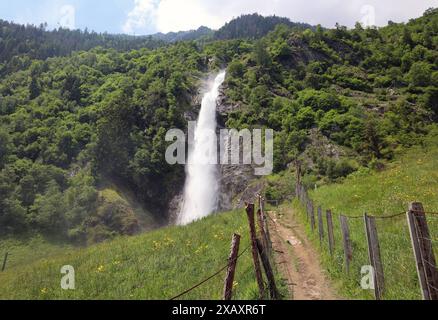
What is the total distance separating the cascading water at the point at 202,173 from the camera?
67250 mm

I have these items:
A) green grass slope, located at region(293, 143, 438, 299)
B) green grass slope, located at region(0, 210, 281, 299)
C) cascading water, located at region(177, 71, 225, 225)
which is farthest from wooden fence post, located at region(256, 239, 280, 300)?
cascading water, located at region(177, 71, 225, 225)

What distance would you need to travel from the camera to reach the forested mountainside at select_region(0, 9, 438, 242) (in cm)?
6869

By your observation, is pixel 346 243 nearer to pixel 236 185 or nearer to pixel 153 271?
pixel 153 271

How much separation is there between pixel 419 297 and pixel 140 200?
7232 centimetres

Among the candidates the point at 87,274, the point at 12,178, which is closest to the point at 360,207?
the point at 87,274

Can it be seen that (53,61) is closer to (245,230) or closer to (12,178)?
(12,178)

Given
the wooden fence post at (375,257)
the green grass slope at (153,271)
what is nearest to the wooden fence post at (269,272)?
the green grass slope at (153,271)

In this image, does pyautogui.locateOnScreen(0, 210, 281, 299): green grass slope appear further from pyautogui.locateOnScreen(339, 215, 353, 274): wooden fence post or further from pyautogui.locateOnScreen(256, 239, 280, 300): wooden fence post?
pyautogui.locateOnScreen(339, 215, 353, 274): wooden fence post

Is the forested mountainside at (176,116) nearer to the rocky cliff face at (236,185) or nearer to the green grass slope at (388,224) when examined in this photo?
the rocky cliff face at (236,185)

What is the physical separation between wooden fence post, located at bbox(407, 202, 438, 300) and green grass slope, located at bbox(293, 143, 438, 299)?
2.02 metres

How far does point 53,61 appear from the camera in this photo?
149 meters

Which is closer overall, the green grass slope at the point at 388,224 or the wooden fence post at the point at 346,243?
the green grass slope at the point at 388,224

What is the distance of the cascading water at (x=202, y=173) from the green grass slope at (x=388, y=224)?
36.8m

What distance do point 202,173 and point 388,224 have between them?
188 ft
